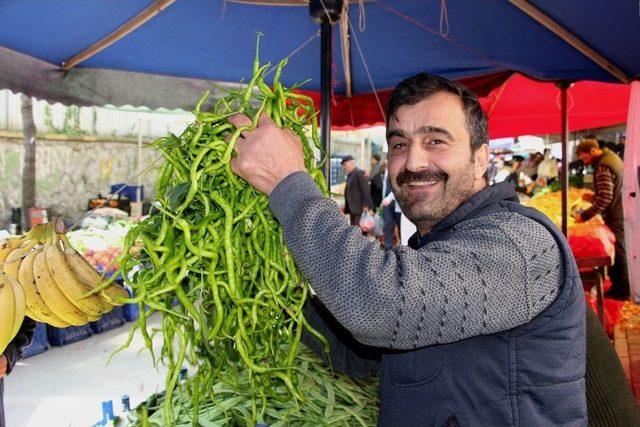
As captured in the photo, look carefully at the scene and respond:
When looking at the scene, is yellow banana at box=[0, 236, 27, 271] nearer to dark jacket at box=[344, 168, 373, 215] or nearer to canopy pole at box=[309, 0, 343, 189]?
canopy pole at box=[309, 0, 343, 189]

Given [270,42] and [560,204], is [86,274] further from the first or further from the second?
[560,204]

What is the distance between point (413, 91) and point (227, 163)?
2.01ft

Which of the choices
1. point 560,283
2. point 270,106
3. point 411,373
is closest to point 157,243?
point 270,106

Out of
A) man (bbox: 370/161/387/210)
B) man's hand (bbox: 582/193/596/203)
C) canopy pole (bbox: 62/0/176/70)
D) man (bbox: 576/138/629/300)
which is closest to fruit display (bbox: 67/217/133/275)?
canopy pole (bbox: 62/0/176/70)

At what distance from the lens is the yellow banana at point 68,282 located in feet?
4.53

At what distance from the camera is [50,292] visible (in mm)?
1405

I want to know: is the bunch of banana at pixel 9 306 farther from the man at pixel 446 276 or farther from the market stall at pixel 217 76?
the man at pixel 446 276

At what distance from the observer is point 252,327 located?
1.21 m

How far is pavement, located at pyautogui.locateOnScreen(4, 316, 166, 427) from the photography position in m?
3.87

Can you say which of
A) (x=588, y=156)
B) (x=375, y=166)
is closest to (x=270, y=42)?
(x=588, y=156)

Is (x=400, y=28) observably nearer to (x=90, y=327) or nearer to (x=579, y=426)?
(x=579, y=426)

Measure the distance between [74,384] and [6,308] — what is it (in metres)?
3.80

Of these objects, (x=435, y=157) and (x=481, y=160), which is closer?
(x=435, y=157)

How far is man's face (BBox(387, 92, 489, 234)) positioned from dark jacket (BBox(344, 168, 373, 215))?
9775 millimetres
